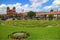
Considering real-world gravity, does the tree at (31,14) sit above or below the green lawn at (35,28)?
above

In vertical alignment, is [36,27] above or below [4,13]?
below

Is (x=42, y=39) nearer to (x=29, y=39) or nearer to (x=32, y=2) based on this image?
(x=29, y=39)

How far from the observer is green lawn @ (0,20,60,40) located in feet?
6.12

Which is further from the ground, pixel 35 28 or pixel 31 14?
pixel 31 14

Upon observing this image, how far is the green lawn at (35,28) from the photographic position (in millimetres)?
1864

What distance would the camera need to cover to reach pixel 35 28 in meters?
1.91

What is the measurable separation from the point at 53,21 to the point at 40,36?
27 centimetres

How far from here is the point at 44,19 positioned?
75.9 inches

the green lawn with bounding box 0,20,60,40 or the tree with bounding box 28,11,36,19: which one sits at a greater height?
the tree with bounding box 28,11,36,19

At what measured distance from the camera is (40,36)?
187 cm

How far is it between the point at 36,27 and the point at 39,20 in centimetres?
11

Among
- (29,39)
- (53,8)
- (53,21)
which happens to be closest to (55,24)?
(53,21)

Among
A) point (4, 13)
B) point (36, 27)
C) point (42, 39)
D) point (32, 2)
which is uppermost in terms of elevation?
point (32, 2)

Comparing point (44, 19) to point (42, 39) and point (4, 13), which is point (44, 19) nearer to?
point (42, 39)
